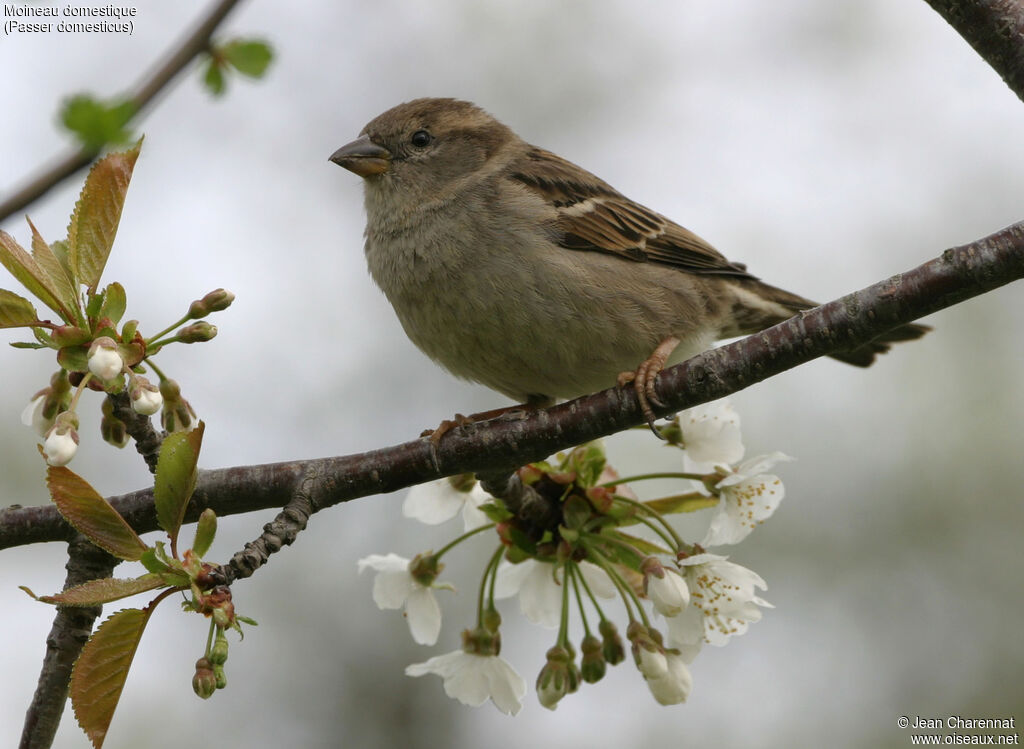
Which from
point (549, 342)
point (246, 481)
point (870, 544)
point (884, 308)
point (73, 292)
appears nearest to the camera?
point (73, 292)

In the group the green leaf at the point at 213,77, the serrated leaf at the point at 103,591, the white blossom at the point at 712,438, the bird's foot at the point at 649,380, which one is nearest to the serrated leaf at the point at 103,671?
the serrated leaf at the point at 103,591

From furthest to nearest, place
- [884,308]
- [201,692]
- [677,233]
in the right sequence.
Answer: [677,233] → [884,308] → [201,692]

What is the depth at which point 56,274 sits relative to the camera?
101 inches

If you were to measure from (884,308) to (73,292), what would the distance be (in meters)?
2.06

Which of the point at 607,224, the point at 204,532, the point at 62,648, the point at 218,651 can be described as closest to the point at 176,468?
the point at 204,532

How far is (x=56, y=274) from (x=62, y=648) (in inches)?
37.5

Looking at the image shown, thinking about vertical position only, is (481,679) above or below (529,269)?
below

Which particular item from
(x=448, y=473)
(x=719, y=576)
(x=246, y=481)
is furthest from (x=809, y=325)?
(x=246, y=481)

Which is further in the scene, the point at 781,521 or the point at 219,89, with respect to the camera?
the point at 781,521

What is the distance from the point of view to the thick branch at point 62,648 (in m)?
2.57

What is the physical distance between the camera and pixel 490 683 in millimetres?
3393

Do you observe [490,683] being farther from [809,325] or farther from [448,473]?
[809,325]

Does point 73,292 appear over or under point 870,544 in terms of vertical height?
over

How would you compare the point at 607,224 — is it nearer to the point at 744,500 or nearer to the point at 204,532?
the point at 744,500
